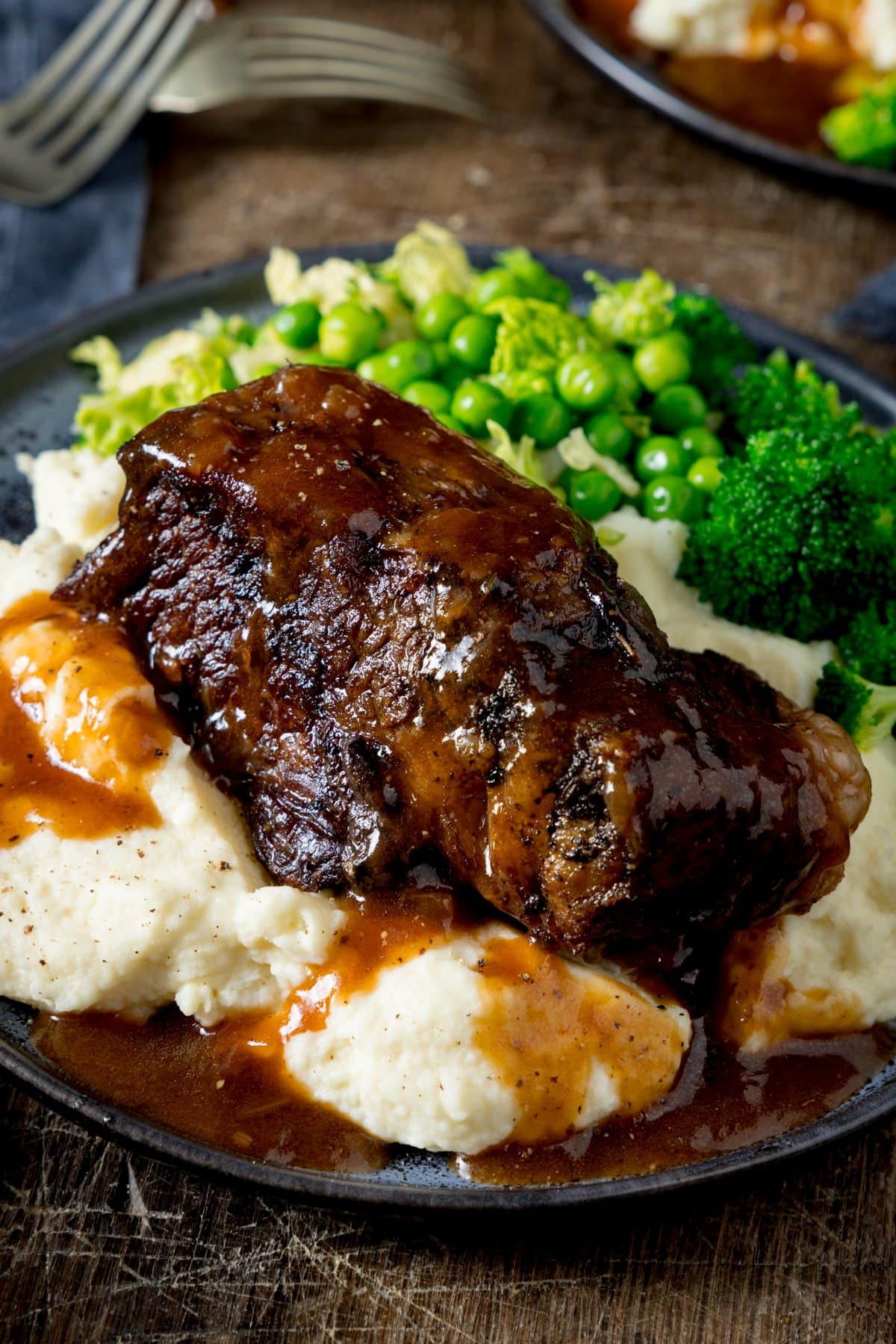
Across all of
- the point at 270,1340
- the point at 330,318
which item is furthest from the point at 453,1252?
the point at 330,318

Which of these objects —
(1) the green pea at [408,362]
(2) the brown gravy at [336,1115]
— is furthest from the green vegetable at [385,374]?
(2) the brown gravy at [336,1115]

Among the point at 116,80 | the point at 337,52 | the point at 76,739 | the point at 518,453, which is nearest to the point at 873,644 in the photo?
the point at 518,453

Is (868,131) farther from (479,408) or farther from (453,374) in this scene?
(479,408)

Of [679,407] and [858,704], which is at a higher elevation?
[679,407]

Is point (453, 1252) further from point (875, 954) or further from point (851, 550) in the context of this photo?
point (851, 550)

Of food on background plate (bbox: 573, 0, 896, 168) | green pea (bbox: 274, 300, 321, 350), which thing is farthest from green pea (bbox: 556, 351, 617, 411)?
food on background plate (bbox: 573, 0, 896, 168)

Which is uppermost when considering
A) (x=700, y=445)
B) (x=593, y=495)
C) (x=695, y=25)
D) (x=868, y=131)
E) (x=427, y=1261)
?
(x=695, y=25)
